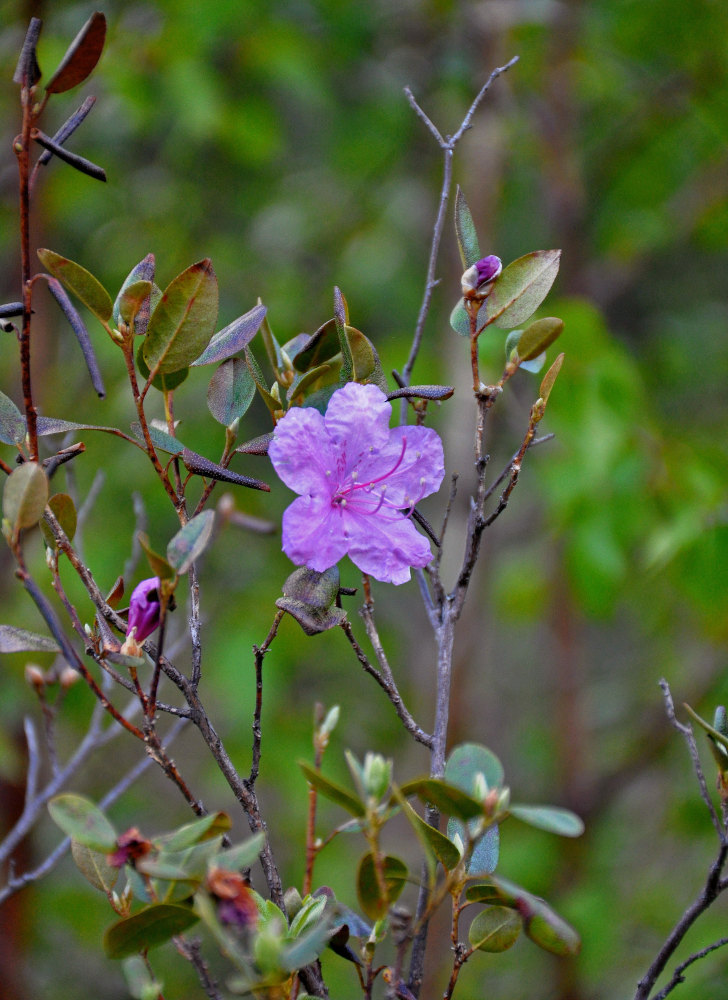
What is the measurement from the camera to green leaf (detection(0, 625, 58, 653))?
447mm

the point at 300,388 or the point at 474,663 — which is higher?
the point at 300,388

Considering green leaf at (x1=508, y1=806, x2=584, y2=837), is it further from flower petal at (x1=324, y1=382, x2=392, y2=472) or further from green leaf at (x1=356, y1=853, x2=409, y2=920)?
flower petal at (x1=324, y1=382, x2=392, y2=472)

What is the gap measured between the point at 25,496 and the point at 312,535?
174 millimetres

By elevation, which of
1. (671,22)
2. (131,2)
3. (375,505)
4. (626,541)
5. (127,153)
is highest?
(131,2)

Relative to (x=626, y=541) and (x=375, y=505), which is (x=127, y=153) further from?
(x=375, y=505)

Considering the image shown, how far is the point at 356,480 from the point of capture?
0.61m

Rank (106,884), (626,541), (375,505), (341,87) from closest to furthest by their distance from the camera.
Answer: (106,884)
(375,505)
(626,541)
(341,87)

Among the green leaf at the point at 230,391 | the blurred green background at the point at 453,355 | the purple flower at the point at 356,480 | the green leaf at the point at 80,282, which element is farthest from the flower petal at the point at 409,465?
the blurred green background at the point at 453,355

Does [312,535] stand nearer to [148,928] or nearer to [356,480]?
[356,480]

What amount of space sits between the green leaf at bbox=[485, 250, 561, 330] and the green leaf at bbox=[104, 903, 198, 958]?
36 centimetres

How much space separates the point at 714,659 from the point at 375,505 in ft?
4.70

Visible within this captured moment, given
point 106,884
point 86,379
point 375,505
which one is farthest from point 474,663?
point 106,884

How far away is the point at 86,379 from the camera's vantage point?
1.94 metres

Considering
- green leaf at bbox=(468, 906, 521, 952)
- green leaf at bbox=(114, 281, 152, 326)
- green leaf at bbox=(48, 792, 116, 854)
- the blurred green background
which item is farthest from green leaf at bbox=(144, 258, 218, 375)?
the blurred green background
